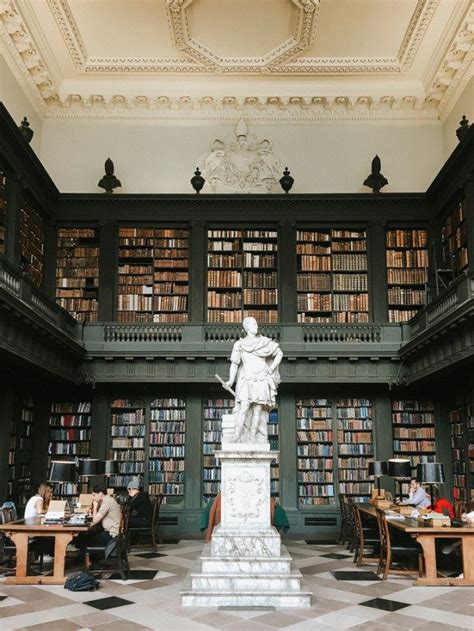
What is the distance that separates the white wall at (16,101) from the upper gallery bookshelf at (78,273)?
184cm

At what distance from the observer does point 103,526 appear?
667cm

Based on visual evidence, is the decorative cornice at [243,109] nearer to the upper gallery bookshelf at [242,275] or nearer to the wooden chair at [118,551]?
the upper gallery bookshelf at [242,275]

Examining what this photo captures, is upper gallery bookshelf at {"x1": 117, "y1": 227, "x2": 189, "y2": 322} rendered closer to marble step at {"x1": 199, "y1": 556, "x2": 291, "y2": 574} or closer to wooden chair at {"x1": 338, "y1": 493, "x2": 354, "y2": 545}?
wooden chair at {"x1": 338, "y1": 493, "x2": 354, "y2": 545}

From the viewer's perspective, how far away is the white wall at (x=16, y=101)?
998cm

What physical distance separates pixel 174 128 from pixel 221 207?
78.6 inches

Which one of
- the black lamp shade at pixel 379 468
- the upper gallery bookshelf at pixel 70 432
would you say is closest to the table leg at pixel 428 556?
the black lamp shade at pixel 379 468

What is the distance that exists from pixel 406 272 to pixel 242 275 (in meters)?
2.58

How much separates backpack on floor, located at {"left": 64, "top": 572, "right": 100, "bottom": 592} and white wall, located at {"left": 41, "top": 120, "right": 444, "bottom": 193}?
23.4 ft

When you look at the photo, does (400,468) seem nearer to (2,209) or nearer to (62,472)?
(62,472)

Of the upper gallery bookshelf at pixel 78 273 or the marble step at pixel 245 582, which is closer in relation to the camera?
the marble step at pixel 245 582

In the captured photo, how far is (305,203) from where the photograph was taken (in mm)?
10812

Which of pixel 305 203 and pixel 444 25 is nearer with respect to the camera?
pixel 444 25

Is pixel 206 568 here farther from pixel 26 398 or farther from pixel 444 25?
pixel 444 25

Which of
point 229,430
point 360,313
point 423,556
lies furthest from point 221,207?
point 423,556
